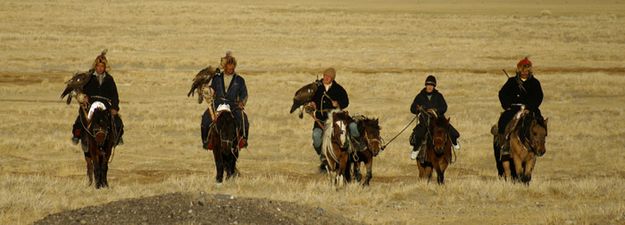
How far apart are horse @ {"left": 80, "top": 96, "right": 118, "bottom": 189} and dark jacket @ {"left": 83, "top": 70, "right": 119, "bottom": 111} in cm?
8

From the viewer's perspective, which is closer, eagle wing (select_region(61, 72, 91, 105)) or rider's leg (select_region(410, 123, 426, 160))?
eagle wing (select_region(61, 72, 91, 105))

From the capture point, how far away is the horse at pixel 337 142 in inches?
674

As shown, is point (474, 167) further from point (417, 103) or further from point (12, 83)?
point (12, 83)

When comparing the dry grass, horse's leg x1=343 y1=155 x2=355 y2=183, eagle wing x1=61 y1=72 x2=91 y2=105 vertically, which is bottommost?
the dry grass

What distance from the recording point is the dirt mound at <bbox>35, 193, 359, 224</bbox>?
11078 mm

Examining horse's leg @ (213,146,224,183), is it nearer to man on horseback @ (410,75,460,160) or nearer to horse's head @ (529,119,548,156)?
man on horseback @ (410,75,460,160)

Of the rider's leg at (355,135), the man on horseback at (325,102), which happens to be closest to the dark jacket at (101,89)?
the man on horseback at (325,102)

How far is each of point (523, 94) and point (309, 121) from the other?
13318 millimetres

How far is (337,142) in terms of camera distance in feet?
56.2

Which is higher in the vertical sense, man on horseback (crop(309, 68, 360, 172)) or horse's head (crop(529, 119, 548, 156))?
man on horseback (crop(309, 68, 360, 172))

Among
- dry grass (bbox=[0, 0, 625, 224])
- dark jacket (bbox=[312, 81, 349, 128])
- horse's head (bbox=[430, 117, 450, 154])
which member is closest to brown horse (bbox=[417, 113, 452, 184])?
horse's head (bbox=[430, 117, 450, 154])

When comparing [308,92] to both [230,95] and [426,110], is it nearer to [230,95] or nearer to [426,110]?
[230,95]

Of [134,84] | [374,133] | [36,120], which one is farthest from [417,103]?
[134,84]

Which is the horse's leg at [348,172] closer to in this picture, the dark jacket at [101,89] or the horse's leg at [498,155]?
the horse's leg at [498,155]
